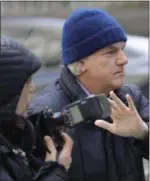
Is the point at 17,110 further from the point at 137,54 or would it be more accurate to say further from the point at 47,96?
the point at 137,54

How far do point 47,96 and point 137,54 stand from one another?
3.96 m

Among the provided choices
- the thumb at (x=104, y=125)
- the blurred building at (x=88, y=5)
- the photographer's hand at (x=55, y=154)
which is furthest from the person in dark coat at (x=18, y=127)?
the blurred building at (x=88, y=5)

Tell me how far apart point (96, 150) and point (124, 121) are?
0.19 metres

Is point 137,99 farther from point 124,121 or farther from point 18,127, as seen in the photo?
point 18,127

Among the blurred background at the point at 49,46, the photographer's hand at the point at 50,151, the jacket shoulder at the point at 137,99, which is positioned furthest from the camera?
the blurred background at the point at 49,46

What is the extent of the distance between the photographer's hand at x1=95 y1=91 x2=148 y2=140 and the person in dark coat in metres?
0.49

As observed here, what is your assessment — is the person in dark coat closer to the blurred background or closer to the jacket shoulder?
the jacket shoulder

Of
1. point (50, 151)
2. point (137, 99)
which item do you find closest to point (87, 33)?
point (137, 99)

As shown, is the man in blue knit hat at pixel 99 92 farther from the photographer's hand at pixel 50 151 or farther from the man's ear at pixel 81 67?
the photographer's hand at pixel 50 151

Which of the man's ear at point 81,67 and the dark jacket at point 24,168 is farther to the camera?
the man's ear at point 81,67

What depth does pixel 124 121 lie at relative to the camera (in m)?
2.66

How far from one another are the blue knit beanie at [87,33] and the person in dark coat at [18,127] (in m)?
0.67

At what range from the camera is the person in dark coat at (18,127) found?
2.07 metres

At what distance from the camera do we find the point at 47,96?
2.84 m
